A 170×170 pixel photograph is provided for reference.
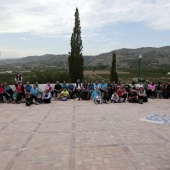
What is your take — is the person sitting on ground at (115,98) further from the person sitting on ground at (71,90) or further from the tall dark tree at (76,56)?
the tall dark tree at (76,56)

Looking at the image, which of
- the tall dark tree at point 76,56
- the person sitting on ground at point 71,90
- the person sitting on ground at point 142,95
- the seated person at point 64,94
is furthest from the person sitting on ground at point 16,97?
the tall dark tree at point 76,56

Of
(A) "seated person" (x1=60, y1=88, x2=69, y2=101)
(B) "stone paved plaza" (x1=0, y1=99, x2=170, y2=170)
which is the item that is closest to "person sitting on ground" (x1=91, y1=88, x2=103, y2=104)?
(A) "seated person" (x1=60, y1=88, x2=69, y2=101)

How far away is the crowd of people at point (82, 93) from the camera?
15204mm

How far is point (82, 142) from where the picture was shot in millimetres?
7156

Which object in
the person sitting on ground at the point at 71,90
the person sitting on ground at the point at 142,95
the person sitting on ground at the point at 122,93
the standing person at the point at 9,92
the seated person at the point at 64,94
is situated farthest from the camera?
the person sitting on ground at the point at 71,90

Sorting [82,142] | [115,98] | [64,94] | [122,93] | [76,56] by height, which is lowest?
[82,142]

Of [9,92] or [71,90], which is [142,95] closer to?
[71,90]

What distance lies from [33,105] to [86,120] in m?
5.27

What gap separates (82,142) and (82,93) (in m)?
9.33

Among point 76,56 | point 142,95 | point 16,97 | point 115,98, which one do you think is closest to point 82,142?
point 115,98

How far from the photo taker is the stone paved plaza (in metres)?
5.59

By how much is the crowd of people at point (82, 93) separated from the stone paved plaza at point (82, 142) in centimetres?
359

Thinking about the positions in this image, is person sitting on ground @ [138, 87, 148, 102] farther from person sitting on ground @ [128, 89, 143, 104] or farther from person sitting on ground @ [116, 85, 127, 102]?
person sitting on ground @ [116, 85, 127, 102]

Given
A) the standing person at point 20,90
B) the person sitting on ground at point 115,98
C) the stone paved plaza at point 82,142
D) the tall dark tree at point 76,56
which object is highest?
the tall dark tree at point 76,56
